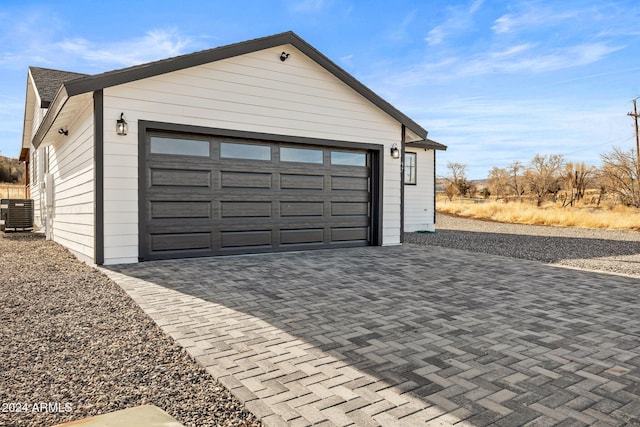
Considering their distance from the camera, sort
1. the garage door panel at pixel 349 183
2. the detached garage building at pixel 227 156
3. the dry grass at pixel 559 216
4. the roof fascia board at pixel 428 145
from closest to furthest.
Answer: the detached garage building at pixel 227 156, the garage door panel at pixel 349 183, the roof fascia board at pixel 428 145, the dry grass at pixel 559 216

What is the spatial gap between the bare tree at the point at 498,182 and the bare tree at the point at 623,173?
13.4 m

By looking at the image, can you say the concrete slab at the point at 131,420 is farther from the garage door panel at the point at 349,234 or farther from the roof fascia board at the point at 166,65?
the garage door panel at the point at 349,234

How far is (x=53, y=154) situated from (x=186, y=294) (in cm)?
876

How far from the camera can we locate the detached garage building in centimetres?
650

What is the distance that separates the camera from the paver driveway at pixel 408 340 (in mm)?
2137

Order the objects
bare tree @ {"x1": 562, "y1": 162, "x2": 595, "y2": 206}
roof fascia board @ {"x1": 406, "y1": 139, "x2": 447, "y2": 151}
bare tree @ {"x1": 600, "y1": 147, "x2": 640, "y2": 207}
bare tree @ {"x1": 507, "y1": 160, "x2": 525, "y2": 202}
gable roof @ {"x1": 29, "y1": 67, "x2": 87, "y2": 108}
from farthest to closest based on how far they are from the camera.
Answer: bare tree @ {"x1": 507, "y1": 160, "x2": 525, "y2": 202}
bare tree @ {"x1": 562, "y1": 162, "x2": 595, "y2": 206}
bare tree @ {"x1": 600, "y1": 147, "x2": 640, "y2": 207}
roof fascia board @ {"x1": 406, "y1": 139, "x2": 447, "y2": 151}
gable roof @ {"x1": 29, "y1": 67, "x2": 87, "y2": 108}

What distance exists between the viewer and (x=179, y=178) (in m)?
6.99

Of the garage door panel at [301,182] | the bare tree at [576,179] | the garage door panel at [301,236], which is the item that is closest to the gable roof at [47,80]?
the garage door panel at [301,182]

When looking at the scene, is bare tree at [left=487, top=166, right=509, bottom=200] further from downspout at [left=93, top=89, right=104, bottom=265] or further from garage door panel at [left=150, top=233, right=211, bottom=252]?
downspout at [left=93, top=89, right=104, bottom=265]

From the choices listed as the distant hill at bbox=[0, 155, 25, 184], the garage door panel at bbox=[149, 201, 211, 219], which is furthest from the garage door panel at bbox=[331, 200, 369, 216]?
the distant hill at bbox=[0, 155, 25, 184]

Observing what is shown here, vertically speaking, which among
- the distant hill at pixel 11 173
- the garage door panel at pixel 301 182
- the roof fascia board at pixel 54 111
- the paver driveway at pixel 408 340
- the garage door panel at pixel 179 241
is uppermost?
the distant hill at pixel 11 173

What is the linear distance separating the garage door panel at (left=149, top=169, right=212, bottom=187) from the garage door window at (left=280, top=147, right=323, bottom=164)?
1.59 meters

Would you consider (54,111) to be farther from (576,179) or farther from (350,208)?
(576,179)

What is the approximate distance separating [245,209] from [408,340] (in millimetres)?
5032
